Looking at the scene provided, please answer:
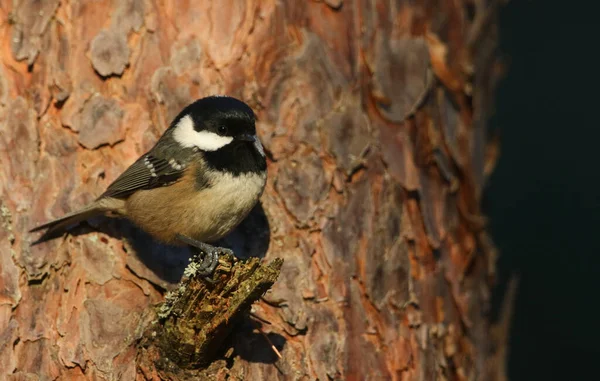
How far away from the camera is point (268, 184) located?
4203 mm

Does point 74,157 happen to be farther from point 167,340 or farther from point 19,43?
point 167,340

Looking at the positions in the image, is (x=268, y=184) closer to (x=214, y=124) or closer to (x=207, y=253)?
(x=214, y=124)

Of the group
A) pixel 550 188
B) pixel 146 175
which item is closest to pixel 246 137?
pixel 146 175

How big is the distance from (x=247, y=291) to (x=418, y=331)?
52.2 inches

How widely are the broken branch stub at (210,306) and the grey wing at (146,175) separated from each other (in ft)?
2.37

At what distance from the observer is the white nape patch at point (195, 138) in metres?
3.99

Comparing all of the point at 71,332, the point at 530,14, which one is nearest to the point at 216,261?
the point at 71,332

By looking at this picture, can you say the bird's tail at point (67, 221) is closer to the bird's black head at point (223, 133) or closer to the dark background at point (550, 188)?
the bird's black head at point (223, 133)

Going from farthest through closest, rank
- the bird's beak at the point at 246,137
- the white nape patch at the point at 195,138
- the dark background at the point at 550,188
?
the dark background at the point at 550,188 → the white nape patch at the point at 195,138 → the bird's beak at the point at 246,137

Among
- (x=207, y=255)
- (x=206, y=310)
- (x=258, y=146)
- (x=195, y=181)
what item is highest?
(x=258, y=146)

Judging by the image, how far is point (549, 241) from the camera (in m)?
7.65

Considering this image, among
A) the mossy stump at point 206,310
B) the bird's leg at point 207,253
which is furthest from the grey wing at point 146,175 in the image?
the mossy stump at point 206,310

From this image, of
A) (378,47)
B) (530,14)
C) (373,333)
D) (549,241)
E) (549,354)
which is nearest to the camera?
(373,333)

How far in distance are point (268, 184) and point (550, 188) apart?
464 cm
